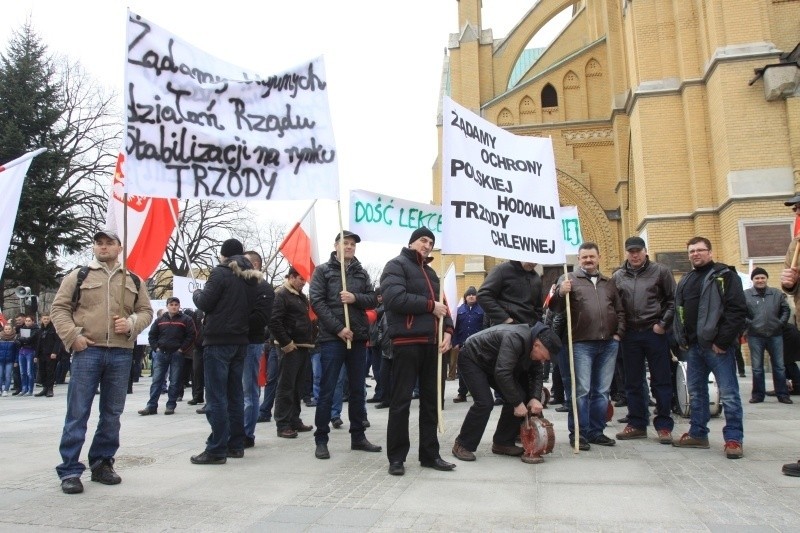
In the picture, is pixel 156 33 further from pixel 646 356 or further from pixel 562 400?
pixel 562 400

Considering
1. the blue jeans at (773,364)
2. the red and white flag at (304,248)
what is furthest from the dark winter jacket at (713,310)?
the red and white flag at (304,248)

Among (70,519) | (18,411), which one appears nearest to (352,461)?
(70,519)

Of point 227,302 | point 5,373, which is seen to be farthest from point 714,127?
point 5,373

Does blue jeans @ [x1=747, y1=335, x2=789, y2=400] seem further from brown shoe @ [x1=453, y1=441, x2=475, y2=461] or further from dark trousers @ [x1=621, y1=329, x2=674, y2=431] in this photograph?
brown shoe @ [x1=453, y1=441, x2=475, y2=461]

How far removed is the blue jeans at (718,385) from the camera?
5.44m

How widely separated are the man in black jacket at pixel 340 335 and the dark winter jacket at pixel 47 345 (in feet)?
35.8

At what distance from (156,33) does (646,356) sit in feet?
19.1

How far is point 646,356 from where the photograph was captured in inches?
257

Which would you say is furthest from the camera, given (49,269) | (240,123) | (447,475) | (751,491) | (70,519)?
(49,269)

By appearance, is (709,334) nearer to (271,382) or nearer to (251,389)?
(251,389)

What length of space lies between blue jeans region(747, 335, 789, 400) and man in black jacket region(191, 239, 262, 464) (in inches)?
313

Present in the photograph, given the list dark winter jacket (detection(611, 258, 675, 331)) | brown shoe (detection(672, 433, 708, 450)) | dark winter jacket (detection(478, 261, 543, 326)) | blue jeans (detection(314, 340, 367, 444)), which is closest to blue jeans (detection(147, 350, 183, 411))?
blue jeans (detection(314, 340, 367, 444))

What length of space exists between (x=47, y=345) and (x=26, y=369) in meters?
0.81

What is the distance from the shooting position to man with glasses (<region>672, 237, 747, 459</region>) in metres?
5.50
